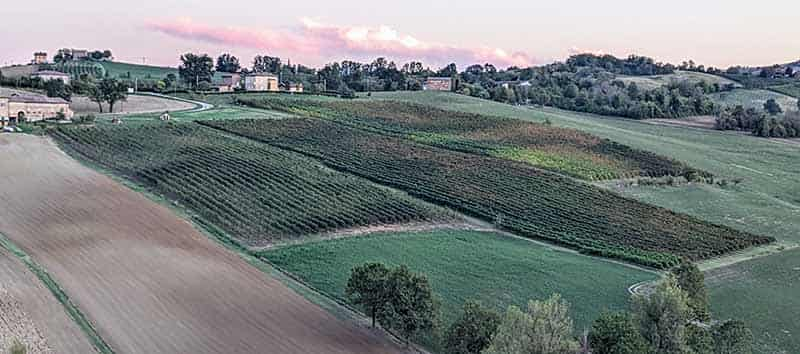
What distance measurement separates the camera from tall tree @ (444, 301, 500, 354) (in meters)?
27.6

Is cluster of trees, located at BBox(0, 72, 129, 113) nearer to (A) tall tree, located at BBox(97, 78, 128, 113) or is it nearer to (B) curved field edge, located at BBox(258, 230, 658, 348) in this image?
(A) tall tree, located at BBox(97, 78, 128, 113)

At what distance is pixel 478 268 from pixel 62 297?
20.3 metres

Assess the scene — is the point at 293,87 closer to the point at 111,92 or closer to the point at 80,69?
the point at 80,69

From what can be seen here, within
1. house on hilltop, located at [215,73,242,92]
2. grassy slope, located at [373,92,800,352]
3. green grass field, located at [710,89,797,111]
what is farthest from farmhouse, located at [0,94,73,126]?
green grass field, located at [710,89,797,111]

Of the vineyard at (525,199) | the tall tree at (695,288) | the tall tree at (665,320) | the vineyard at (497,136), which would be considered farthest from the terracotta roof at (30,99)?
the tall tree at (665,320)

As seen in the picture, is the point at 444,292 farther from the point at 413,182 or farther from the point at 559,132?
the point at 559,132

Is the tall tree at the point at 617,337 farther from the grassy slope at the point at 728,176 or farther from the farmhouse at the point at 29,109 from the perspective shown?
the farmhouse at the point at 29,109

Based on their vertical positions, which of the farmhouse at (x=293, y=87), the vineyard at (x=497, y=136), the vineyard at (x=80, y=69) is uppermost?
the vineyard at (x=80, y=69)

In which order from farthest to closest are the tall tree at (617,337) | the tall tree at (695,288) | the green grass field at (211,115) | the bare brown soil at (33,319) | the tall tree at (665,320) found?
the green grass field at (211,115) < the tall tree at (695,288) < the bare brown soil at (33,319) < the tall tree at (665,320) < the tall tree at (617,337)

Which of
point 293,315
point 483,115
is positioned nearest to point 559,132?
point 483,115

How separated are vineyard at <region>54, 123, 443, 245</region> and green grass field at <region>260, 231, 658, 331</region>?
3630 mm

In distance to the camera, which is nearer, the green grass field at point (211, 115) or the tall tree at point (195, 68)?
the green grass field at point (211, 115)

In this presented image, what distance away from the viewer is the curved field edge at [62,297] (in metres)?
28.0

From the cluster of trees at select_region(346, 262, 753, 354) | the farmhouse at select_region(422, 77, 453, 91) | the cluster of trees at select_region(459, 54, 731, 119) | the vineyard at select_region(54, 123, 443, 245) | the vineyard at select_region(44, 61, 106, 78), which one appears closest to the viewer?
the cluster of trees at select_region(346, 262, 753, 354)
